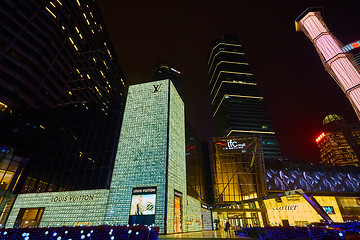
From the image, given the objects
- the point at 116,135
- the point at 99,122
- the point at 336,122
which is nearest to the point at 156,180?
the point at 116,135

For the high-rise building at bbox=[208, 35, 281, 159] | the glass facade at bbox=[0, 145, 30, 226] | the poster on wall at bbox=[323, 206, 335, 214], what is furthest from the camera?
the high-rise building at bbox=[208, 35, 281, 159]

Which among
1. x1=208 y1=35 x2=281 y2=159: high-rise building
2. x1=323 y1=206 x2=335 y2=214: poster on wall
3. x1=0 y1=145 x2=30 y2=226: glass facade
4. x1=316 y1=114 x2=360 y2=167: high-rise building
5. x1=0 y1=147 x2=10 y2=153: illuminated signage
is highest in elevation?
x1=208 y1=35 x2=281 y2=159: high-rise building

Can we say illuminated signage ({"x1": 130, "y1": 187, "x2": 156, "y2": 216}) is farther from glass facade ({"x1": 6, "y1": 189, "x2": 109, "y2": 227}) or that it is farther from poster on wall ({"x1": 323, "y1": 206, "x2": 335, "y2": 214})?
poster on wall ({"x1": 323, "y1": 206, "x2": 335, "y2": 214})

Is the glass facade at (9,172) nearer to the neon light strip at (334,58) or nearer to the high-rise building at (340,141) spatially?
the neon light strip at (334,58)

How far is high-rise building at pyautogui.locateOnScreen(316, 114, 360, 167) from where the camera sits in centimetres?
11088

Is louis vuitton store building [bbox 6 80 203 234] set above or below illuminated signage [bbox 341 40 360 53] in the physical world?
below

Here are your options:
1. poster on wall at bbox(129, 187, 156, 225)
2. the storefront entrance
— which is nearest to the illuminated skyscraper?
poster on wall at bbox(129, 187, 156, 225)

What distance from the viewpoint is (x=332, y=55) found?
59.5ft

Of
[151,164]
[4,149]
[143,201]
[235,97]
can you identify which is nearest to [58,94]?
[4,149]

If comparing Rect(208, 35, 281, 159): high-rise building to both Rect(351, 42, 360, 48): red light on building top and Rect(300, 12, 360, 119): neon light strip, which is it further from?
Rect(351, 42, 360, 48): red light on building top

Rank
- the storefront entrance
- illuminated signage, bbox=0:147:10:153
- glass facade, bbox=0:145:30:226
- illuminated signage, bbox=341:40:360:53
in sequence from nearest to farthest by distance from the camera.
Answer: illuminated signage, bbox=341:40:360:53
the storefront entrance
glass facade, bbox=0:145:30:226
illuminated signage, bbox=0:147:10:153

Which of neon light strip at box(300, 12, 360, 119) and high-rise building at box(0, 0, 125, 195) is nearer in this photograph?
neon light strip at box(300, 12, 360, 119)

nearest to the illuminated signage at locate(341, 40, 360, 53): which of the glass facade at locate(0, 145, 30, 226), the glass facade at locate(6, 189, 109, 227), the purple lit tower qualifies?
the purple lit tower

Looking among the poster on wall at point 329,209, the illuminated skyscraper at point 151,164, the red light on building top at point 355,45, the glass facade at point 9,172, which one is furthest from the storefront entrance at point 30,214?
the poster on wall at point 329,209
